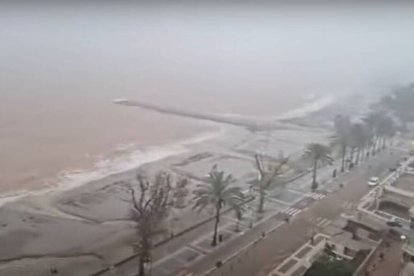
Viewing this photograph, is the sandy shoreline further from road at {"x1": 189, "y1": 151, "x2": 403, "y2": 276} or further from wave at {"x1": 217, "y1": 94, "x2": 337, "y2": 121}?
wave at {"x1": 217, "y1": 94, "x2": 337, "y2": 121}

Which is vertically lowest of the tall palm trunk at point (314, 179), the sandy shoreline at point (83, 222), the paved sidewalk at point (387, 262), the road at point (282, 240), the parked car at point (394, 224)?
the sandy shoreline at point (83, 222)

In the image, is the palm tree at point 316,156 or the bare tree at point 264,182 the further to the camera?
the palm tree at point 316,156

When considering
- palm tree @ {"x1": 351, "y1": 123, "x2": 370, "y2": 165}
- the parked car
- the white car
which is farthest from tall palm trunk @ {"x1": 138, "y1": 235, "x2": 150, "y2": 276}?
palm tree @ {"x1": 351, "y1": 123, "x2": 370, "y2": 165}

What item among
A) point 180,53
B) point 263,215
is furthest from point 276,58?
point 263,215

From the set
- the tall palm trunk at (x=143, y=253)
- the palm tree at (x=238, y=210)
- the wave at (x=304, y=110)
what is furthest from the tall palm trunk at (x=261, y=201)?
the wave at (x=304, y=110)

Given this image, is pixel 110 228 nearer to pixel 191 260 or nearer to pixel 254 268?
A: pixel 191 260

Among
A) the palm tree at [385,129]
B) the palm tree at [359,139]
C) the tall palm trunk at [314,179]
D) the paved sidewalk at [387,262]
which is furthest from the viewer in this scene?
the palm tree at [385,129]

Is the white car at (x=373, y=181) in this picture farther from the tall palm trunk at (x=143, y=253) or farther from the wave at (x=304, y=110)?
the wave at (x=304, y=110)
